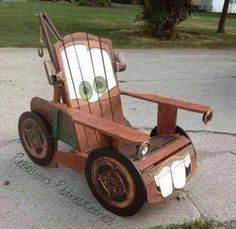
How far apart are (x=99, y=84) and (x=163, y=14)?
902 centimetres

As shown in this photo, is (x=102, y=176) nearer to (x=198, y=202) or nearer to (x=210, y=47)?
(x=198, y=202)

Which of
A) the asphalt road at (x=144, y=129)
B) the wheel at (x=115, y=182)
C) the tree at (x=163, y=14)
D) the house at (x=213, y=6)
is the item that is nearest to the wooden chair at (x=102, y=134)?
the wheel at (x=115, y=182)

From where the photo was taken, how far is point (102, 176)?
3.41 meters

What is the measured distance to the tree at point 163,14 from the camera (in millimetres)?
12742

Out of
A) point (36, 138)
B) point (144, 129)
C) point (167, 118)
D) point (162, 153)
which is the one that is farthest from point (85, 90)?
point (144, 129)

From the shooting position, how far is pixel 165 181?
3.41 metres

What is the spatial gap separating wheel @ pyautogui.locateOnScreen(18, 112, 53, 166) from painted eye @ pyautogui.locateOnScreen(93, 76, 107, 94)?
0.57 metres

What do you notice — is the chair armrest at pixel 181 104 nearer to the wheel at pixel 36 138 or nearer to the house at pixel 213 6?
the wheel at pixel 36 138

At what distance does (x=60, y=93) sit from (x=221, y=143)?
198 cm

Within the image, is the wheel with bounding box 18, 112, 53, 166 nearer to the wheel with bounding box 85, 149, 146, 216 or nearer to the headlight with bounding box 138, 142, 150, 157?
the wheel with bounding box 85, 149, 146, 216

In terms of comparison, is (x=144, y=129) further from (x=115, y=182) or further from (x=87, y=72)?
(x=115, y=182)

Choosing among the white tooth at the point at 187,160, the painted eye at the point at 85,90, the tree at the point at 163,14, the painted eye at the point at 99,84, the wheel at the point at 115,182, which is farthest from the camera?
the tree at the point at 163,14

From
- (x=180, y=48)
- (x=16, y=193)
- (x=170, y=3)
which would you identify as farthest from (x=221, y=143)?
(x=170, y=3)

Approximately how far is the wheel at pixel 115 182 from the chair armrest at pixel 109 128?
0.56ft
